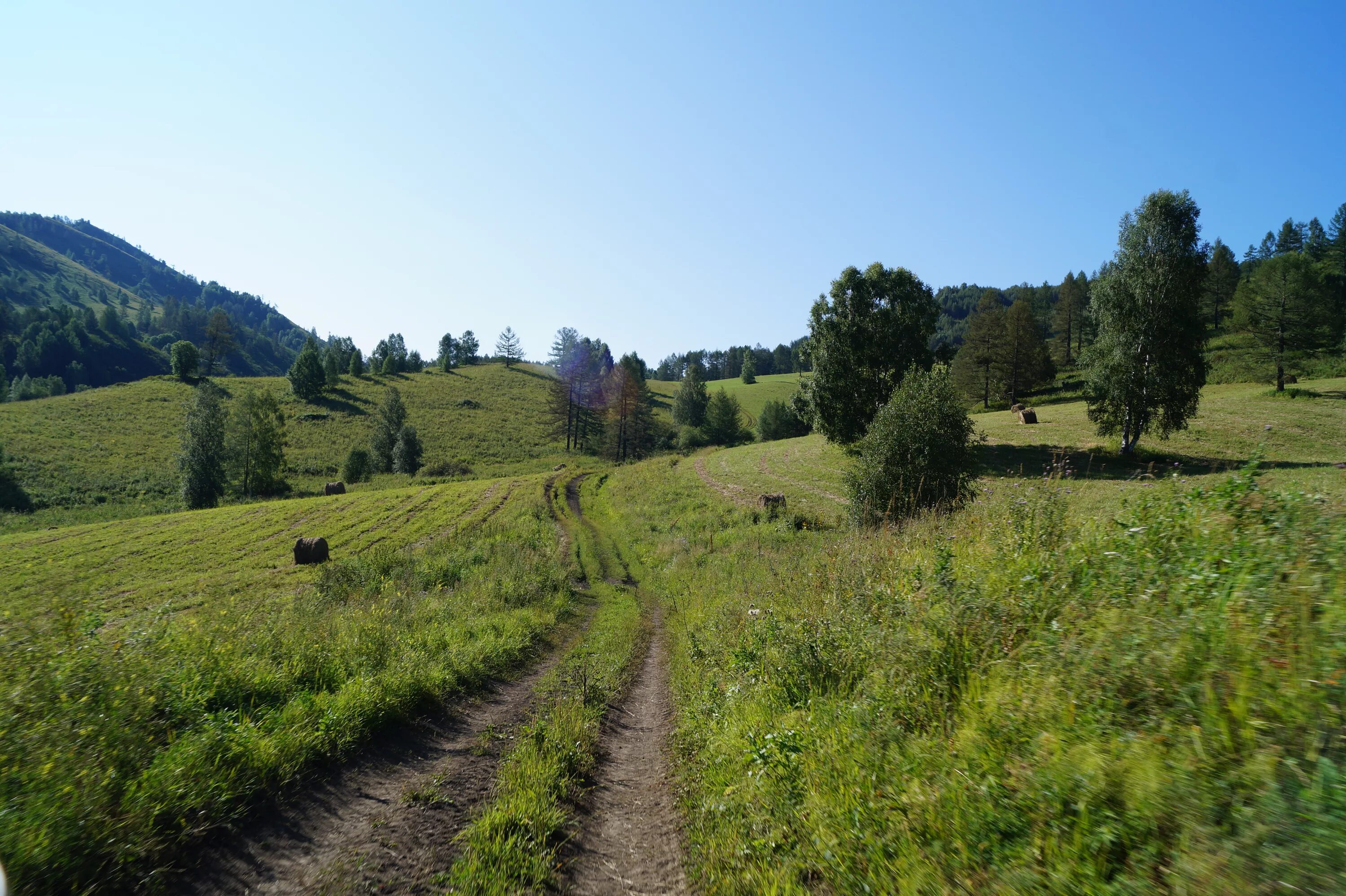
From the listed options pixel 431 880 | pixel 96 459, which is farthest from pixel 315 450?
pixel 431 880

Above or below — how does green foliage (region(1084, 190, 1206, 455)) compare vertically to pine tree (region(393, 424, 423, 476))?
above

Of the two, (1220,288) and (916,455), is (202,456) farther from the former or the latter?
(1220,288)

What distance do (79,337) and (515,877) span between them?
21212cm

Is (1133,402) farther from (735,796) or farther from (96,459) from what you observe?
(96,459)

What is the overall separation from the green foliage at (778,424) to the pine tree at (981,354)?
68.0 ft

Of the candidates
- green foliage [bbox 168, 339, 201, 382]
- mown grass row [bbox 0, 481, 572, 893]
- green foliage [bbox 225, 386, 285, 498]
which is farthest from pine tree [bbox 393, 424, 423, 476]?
green foliage [bbox 168, 339, 201, 382]

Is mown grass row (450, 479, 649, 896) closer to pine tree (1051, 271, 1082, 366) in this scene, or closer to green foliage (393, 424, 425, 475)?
green foliage (393, 424, 425, 475)

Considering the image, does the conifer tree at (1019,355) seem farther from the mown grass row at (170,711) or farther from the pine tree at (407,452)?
the mown grass row at (170,711)

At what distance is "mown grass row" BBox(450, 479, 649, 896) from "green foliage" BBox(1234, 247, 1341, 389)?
62675mm

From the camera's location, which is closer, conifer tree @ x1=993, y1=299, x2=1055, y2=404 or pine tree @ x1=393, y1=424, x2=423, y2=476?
pine tree @ x1=393, y1=424, x2=423, y2=476

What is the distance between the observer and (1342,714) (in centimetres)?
288

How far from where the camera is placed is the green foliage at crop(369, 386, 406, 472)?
66.2 meters

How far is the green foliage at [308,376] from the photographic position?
9281 cm

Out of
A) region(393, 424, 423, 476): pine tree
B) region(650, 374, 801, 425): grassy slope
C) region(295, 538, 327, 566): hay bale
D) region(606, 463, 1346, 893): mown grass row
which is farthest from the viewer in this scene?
region(650, 374, 801, 425): grassy slope
